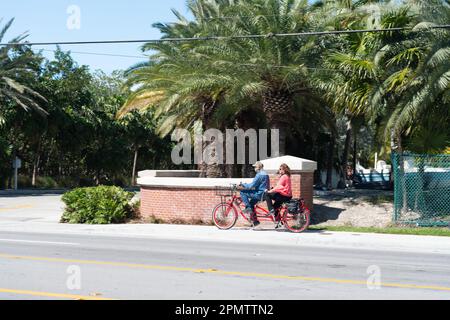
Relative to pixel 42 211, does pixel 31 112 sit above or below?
above

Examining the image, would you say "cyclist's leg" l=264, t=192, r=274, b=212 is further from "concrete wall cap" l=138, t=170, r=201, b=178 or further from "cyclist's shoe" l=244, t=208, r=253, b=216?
"concrete wall cap" l=138, t=170, r=201, b=178

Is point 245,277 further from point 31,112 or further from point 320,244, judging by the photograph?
point 31,112

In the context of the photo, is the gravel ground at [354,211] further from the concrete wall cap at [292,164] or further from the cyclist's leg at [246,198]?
the cyclist's leg at [246,198]

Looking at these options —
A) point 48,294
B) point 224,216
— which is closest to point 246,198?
point 224,216

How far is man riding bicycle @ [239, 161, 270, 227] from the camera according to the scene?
51.4 ft

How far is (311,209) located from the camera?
1795 centimetres

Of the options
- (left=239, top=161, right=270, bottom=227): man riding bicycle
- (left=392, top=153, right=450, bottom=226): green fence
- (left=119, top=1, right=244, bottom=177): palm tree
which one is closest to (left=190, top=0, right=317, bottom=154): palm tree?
(left=119, top=1, right=244, bottom=177): palm tree

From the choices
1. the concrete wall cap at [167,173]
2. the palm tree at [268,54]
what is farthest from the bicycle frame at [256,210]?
the palm tree at [268,54]

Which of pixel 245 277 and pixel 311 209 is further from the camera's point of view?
pixel 311 209

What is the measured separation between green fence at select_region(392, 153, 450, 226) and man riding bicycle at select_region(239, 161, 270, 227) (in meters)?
3.90

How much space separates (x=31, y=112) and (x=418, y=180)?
30032 mm

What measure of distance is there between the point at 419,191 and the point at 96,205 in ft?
31.3

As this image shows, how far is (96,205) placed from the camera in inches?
714

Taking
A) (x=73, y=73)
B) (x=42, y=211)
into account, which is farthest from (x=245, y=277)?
(x=73, y=73)
